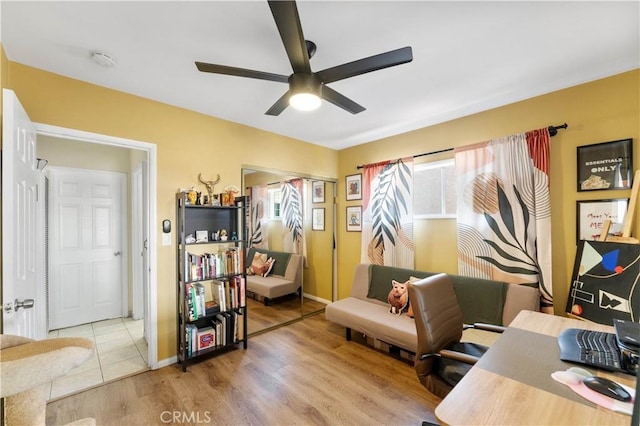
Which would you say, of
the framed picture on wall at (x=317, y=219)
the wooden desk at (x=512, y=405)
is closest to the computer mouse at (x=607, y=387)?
the wooden desk at (x=512, y=405)

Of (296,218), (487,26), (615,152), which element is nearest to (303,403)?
(296,218)

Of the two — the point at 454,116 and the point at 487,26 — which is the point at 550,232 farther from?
the point at 487,26

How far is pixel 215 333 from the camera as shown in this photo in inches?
105

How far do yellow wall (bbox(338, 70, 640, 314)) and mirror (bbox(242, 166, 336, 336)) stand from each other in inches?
62.5

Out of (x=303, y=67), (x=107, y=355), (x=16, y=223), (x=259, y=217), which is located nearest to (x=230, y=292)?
(x=259, y=217)

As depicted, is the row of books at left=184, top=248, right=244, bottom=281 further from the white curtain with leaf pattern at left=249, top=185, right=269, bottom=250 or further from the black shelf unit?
the white curtain with leaf pattern at left=249, top=185, right=269, bottom=250

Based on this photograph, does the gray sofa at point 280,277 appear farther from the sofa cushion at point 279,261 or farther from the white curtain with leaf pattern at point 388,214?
the white curtain with leaf pattern at point 388,214

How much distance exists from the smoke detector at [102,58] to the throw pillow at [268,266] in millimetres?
2741

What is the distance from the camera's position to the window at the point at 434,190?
9.70ft

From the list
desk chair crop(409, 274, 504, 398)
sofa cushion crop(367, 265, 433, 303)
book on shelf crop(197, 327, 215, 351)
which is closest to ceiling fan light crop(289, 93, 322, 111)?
desk chair crop(409, 274, 504, 398)

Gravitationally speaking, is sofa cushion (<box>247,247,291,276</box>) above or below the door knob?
below

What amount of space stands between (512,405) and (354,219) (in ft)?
10.2

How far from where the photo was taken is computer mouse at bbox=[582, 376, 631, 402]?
2.92 feet

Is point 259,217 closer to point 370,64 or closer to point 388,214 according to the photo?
point 388,214
